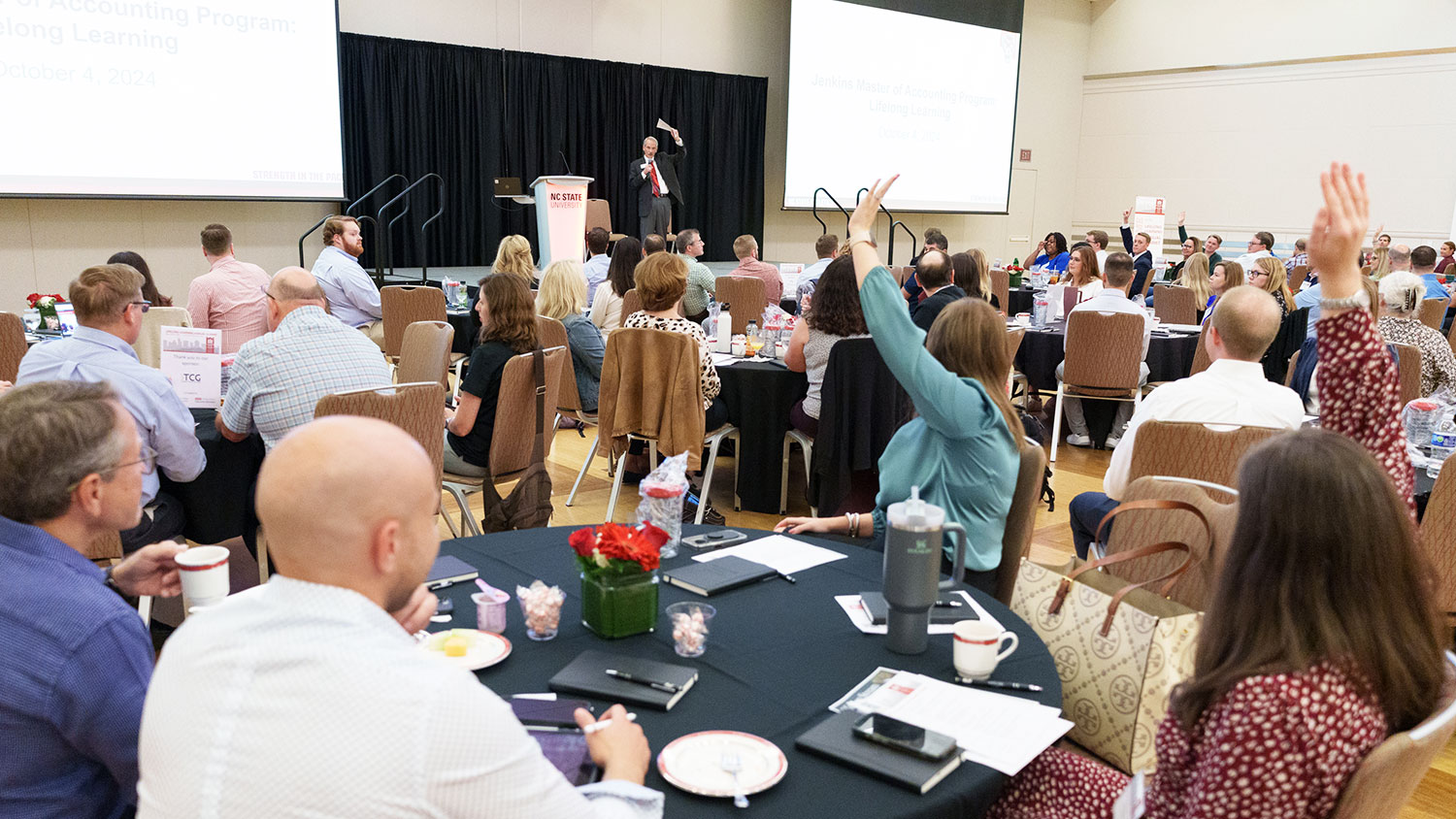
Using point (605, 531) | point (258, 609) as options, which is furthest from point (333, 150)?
point (258, 609)

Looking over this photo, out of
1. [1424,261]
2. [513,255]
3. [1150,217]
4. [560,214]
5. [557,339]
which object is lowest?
[557,339]

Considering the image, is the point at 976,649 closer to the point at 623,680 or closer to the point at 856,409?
the point at 623,680

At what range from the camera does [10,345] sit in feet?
14.6

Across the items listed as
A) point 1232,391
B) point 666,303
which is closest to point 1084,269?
point 666,303

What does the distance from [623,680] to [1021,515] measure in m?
1.33

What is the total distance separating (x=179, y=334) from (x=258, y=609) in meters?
2.85

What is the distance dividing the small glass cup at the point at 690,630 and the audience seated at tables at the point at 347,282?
5.51 metres

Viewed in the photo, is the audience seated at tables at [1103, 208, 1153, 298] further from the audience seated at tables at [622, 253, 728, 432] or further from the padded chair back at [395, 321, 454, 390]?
the padded chair back at [395, 321, 454, 390]

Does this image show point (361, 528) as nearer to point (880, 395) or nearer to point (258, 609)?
point (258, 609)

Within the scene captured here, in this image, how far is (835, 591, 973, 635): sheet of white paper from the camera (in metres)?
1.89

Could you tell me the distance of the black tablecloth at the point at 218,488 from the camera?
338 centimetres

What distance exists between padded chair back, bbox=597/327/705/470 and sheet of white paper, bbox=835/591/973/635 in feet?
7.80

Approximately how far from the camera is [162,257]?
9234mm

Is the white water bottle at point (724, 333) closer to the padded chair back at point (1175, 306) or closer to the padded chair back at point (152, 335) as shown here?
the padded chair back at point (152, 335)
